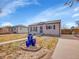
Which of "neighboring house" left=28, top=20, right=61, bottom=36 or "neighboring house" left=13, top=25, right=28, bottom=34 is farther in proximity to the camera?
"neighboring house" left=13, top=25, right=28, bottom=34

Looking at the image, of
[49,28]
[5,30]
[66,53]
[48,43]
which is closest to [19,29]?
[5,30]

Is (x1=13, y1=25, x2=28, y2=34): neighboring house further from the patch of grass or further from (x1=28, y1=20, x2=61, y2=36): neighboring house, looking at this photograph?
Result: the patch of grass

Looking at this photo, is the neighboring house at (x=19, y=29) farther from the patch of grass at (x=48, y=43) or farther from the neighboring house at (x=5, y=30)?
the patch of grass at (x=48, y=43)

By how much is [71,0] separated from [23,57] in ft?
16.2

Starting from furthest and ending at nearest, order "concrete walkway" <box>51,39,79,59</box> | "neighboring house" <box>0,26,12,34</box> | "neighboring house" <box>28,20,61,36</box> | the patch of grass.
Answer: "neighboring house" <box>0,26,12,34</box>, "neighboring house" <box>28,20,61,36</box>, the patch of grass, "concrete walkway" <box>51,39,79,59</box>

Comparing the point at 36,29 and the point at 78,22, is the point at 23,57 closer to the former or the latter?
the point at 36,29

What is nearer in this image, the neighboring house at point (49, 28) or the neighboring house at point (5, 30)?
the neighboring house at point (49, 28)

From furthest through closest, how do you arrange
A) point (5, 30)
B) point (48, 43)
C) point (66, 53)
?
point (5, 30) < point (48, 43) < point (66, 53)

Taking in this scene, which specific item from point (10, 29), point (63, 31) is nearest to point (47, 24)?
point (63, 31)

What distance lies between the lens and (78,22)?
43.5 meters

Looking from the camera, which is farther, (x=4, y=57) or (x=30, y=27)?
(x=30, y=27)

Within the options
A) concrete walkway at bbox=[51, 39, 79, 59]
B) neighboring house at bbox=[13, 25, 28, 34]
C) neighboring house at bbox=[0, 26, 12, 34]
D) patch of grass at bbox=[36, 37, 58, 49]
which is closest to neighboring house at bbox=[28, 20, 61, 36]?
neighboring house at bbox=[13, 25, 28, 34]

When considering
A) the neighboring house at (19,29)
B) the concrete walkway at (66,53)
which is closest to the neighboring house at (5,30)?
the neighboring house at (19,29)

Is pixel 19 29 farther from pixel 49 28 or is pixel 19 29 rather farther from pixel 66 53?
pixel 66 53
